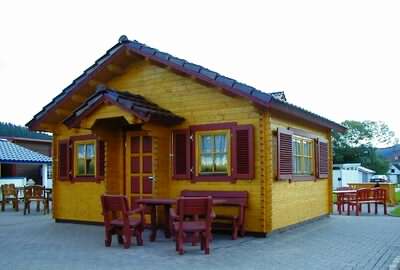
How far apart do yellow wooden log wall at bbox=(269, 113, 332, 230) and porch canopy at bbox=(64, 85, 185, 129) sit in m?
2.38

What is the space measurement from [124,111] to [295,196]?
464 centimetres

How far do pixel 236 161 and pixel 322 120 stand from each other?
3.83 metres

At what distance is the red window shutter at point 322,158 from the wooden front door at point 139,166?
4868 mm

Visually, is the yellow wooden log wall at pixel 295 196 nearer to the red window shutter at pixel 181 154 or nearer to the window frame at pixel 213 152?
the window frame at pixel 213 152

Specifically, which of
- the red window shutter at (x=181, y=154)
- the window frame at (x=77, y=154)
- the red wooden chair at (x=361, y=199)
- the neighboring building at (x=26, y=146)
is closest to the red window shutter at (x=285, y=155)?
the red window shutter at (x=181, y=154)

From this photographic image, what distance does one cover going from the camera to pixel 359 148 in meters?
→ 58.8

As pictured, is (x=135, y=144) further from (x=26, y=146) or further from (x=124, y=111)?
(x=26, y=146)

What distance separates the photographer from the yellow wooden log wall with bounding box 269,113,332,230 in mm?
10227

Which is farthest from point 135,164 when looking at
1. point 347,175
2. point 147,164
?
point 347,175

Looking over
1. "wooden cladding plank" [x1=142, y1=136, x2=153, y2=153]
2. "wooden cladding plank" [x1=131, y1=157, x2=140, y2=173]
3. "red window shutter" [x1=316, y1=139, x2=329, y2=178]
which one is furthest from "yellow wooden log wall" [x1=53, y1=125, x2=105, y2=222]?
"red window shutter" [x1=316, y1=139, x2=329, y2=178]

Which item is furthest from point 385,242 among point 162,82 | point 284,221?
point 162,82

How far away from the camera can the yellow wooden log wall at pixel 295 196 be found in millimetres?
10227

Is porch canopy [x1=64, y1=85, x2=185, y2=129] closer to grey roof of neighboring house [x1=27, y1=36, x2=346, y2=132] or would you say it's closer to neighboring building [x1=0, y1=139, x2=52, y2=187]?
grey roof of neighboring house [x1=27, y1=36, x2=346, y2=132]

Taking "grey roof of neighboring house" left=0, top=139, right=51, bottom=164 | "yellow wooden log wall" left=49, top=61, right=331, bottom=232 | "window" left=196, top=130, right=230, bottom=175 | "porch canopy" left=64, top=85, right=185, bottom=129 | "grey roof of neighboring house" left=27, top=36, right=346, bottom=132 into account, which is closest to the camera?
"grey roof of neighboring house" left=27, top=36, right=346, bottom=132
